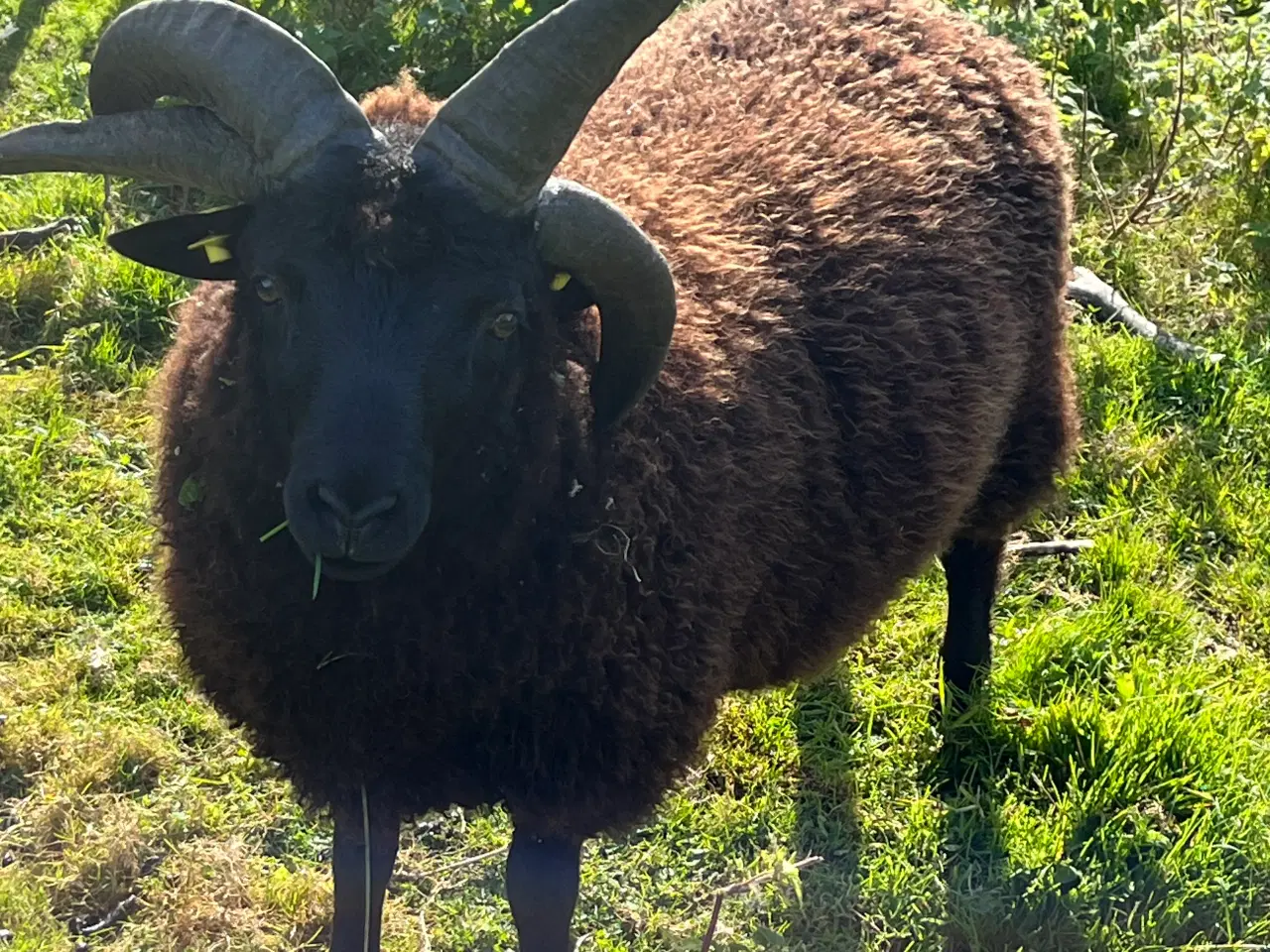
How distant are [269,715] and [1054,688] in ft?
8.69

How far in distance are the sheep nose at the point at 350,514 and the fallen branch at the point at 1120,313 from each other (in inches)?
169

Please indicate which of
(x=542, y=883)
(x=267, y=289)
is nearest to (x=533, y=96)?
(x=267, y=289)

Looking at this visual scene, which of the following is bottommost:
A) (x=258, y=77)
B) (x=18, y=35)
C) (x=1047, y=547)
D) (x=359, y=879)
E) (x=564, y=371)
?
(x=1047, y=547)

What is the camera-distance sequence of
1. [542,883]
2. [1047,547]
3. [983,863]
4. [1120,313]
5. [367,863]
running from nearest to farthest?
1. [542,883]
2. [367,863]
3. [983,863]
4. [1047,547]
5. [1120,313]

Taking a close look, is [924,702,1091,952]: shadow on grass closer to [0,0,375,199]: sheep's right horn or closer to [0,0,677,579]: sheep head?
[0,0,677,579]: sheep head

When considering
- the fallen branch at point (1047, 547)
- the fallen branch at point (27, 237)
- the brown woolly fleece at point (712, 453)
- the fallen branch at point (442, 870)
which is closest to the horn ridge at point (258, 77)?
the brown woolly fleece at point (712, 453)

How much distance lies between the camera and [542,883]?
3.12 metres

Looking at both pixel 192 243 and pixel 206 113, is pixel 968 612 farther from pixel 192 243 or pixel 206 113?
pixel 206 113

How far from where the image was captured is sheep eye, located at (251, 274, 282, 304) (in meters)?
2.50

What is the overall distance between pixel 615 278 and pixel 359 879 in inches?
65.2

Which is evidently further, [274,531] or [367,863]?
[367,863]

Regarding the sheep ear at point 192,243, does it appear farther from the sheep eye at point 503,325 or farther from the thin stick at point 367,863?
the thin stick at point 367,863

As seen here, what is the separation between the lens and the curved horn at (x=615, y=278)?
258cm

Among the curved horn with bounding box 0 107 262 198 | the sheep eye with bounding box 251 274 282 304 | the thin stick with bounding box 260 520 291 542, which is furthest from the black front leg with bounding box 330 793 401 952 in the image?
the curved horn with bounding box 0 107 262 198
